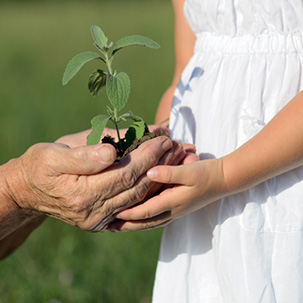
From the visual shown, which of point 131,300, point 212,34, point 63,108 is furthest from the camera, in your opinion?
point 63,108

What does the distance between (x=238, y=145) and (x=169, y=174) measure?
249mm

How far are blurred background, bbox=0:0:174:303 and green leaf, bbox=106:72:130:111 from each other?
5.39 feet

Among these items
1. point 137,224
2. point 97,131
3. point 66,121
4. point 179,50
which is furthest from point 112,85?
point 66,121

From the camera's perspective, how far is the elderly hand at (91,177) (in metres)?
1.29

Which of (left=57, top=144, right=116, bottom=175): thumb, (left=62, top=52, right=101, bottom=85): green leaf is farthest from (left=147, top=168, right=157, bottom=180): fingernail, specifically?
(left=62, top=52, right=101, bottom=85): green leaf

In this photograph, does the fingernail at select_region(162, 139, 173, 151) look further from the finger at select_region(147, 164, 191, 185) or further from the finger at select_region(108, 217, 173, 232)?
the finger at select_region(108, 217, 173, 232)

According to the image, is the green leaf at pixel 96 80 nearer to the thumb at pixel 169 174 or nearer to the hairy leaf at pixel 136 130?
the hairy leaf at pixel 136 130

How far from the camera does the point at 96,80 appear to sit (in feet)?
4.75

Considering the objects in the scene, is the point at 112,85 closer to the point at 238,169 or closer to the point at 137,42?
the point at 137,42

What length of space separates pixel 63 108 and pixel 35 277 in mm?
3223

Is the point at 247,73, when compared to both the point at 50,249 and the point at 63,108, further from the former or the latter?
the point at 63,108

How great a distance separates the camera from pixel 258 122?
1.42 metres

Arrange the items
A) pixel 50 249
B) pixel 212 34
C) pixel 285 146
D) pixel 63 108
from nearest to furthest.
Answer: pixel 285 146, pixel 212 34, pixel 50 249, pixel 63 108

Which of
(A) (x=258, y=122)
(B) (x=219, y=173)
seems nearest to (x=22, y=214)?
(B) (x=219, y=173)
